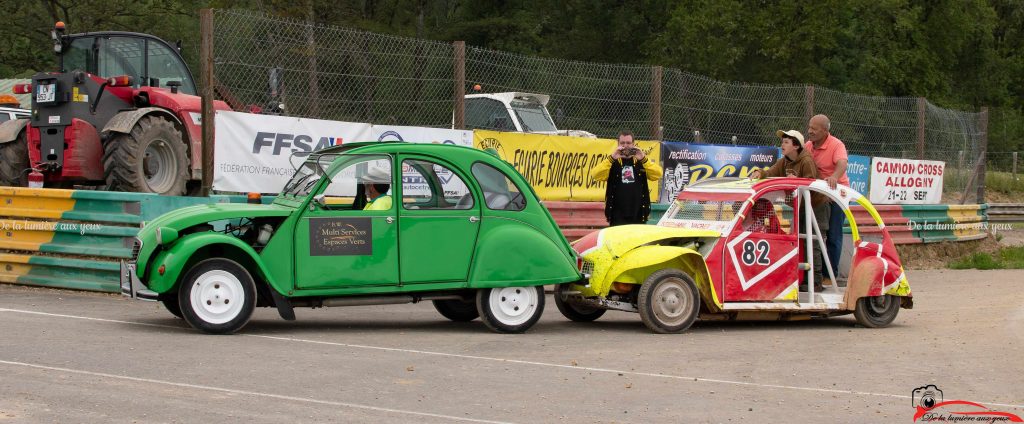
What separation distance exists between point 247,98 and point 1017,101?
2209 inches

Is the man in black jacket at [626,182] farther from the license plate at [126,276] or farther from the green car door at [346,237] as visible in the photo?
the license plate at [126,276]

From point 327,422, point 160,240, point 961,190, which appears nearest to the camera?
point 327,422

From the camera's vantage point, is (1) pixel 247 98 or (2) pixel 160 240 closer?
(2) pixel 160 240

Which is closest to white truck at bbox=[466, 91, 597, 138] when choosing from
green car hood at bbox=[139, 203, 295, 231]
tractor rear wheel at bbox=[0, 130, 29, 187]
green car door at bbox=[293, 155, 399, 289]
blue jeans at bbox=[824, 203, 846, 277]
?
tractor rear wheel at bbox=[0, 130, 29, 187]

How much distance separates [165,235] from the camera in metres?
9.76

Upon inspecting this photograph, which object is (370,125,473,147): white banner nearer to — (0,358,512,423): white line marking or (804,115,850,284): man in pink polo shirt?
(804,115,850,284): man in pink polo shirt

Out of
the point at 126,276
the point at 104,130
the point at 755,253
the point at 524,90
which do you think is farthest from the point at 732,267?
the point at 104,130

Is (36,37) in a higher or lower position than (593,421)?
higher

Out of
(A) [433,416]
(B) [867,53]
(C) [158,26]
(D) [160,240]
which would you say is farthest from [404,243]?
(B) [867,53]

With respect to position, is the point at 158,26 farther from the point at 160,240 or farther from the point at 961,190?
the point at 160,240

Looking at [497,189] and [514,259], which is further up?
[497,189]

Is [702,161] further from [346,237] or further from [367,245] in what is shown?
[346,237]

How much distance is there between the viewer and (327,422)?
6719 millimetres

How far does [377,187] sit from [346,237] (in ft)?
2.01
